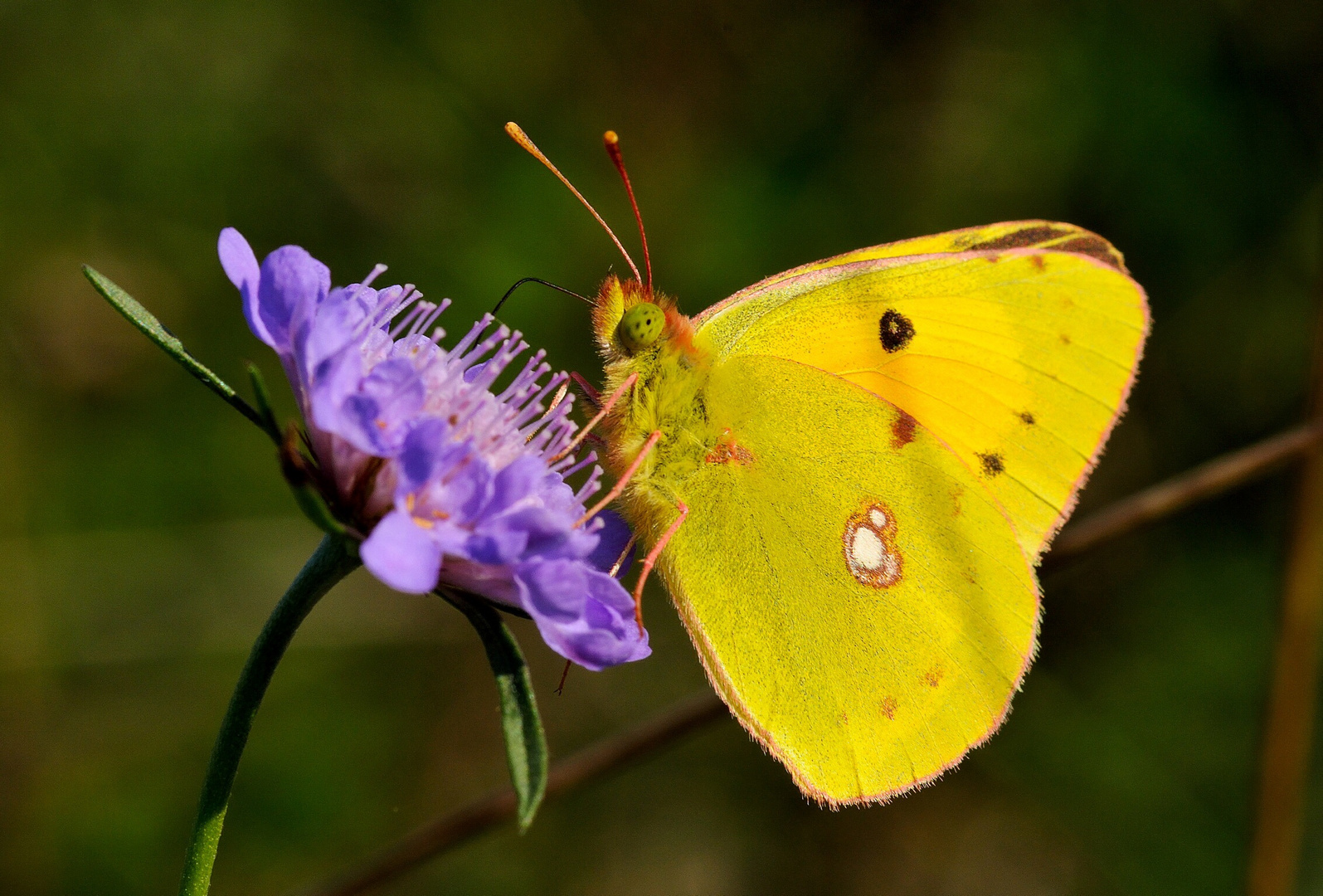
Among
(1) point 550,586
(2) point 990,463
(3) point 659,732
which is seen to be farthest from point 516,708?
(2) point 990,463

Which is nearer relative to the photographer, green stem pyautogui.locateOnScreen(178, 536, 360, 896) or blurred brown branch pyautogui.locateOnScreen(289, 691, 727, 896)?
green stem pyautogui.locateOnScreen(178, 536, 360, 896)

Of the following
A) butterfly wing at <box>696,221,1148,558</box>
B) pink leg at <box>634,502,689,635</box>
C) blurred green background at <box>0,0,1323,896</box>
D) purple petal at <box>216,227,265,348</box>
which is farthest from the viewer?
blurred green background at <box>0,0,1323,896</box>

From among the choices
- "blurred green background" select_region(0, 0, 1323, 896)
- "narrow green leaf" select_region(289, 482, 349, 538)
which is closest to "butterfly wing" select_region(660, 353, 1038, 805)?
"narrow green leaf" select_region(289, 482, 349, 538)

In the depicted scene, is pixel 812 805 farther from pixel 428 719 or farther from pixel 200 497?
pixel 200 497

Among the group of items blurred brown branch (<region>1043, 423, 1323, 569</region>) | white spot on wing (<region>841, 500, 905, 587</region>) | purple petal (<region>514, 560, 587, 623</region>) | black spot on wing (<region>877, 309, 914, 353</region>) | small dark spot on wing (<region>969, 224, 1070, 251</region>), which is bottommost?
blurred brown branch (<region>1043, 423, 1323, 569</region>)

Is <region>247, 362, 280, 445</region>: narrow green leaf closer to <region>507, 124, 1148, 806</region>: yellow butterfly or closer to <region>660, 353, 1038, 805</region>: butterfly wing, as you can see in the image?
<region>507, 124, 1148, 806</region>: yellow butterfly
